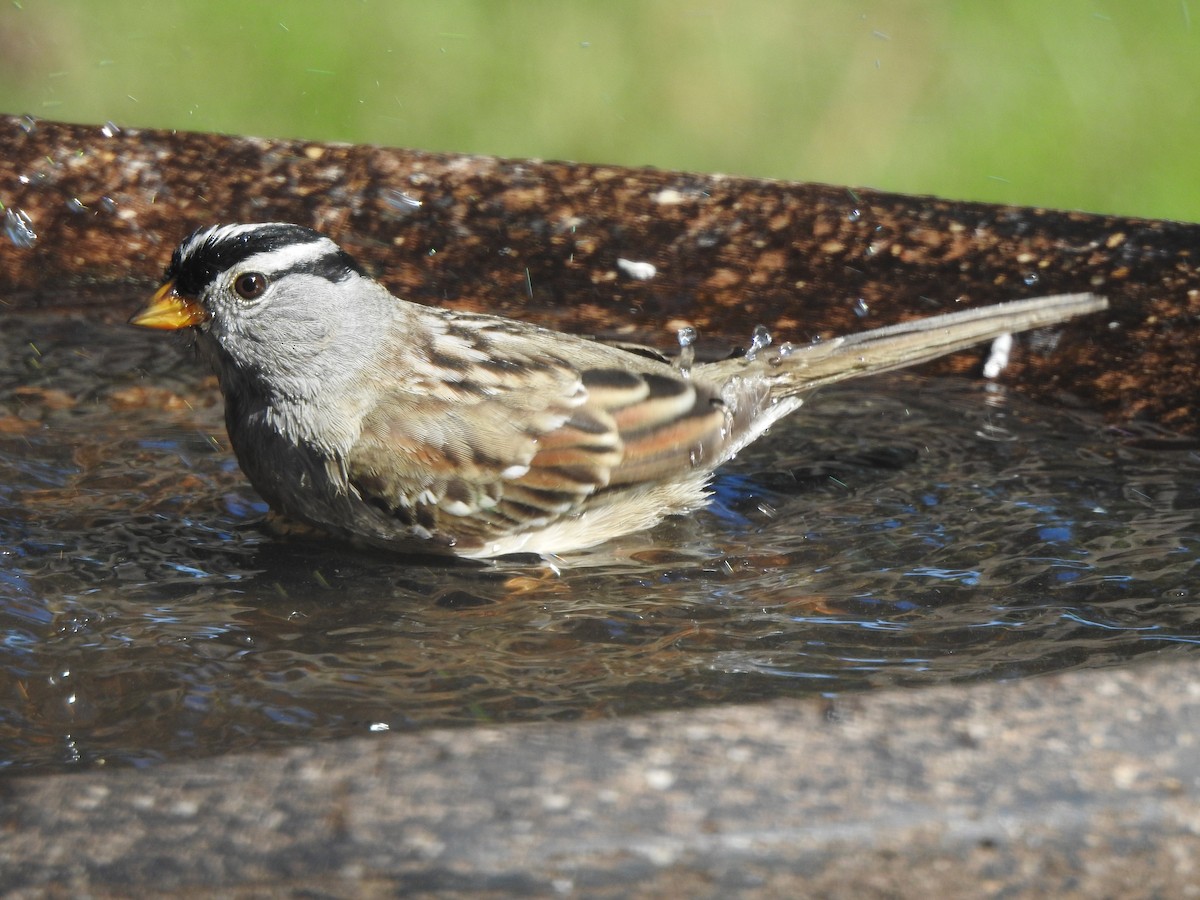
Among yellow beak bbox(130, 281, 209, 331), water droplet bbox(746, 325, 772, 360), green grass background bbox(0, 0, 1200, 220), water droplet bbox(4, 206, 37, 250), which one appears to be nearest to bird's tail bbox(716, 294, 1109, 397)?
water droplet bbox(746, 325, 772, 360)

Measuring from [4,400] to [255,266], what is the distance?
1296mm

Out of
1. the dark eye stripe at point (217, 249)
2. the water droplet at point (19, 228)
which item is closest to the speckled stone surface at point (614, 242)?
the water droplet at point (19, 228)

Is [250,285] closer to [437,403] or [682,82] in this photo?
[437,403]

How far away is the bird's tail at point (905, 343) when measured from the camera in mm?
4648

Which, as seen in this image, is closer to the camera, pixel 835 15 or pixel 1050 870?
pixel 1050 870

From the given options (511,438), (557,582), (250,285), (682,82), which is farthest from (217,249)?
(682,82)

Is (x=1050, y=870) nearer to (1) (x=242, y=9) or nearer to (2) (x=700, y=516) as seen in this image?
(2) (x=700, y=516)

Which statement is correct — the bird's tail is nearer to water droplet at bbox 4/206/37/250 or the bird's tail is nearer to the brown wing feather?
the brown wing feather

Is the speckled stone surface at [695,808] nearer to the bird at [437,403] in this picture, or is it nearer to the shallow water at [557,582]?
the shallow water at [557,582]

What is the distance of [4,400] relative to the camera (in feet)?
16.6

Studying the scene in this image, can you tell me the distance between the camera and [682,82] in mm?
9797

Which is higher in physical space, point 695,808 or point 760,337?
point 760,337

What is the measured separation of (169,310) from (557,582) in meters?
1.38

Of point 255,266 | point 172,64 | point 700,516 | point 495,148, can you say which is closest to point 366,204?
point 255,266
